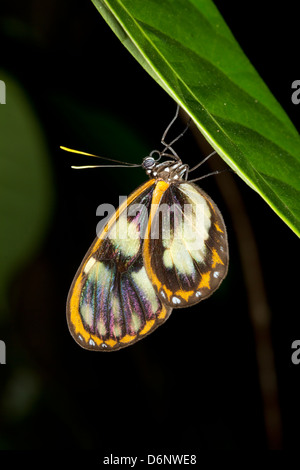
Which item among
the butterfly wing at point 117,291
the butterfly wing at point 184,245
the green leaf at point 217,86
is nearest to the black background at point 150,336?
the butterfly wing at point 184,245

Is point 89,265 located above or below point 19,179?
below

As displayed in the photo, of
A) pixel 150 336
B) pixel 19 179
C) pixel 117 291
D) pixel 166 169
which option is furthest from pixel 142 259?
pixel 150 336

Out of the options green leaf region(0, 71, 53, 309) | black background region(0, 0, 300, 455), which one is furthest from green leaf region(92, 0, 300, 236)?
green leaf region(0, 71, 53, 309)

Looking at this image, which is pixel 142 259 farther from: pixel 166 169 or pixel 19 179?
pixel 19 179

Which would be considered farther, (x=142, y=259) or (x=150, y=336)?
(x=150, y=336)

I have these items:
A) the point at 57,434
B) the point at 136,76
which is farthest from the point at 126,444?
the point at 136,76

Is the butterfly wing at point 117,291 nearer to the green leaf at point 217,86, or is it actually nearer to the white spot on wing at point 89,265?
the white spot on wing at point 89,265

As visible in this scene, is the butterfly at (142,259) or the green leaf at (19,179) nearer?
the butterfly at (142,259)
